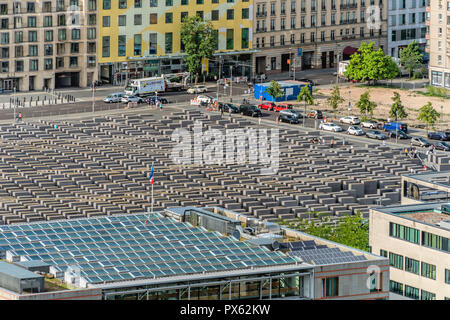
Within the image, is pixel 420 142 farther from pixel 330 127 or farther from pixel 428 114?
pixel 330 127

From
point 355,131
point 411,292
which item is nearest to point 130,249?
point 411,292

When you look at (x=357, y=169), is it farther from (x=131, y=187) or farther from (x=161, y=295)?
(x=161, y=295)

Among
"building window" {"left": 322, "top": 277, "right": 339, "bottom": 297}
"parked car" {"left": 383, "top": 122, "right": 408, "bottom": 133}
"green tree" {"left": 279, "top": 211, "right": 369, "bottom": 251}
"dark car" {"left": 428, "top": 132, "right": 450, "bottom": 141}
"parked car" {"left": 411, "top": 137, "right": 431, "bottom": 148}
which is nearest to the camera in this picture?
"building window" {"left": 322, "top": 277, "right": 339, "bottom": 297}

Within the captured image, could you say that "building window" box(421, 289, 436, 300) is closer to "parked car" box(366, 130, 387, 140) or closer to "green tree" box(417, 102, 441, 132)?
"parked car" box(366, 130, 387, 140)

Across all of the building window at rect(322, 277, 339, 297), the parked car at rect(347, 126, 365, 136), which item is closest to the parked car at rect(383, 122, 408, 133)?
the parked car at rect(347, 126, 365, 136)

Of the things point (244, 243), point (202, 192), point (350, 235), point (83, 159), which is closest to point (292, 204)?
point (202, 192)

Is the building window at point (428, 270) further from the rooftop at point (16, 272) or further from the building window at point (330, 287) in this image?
the rooftop at point (16, 272)
